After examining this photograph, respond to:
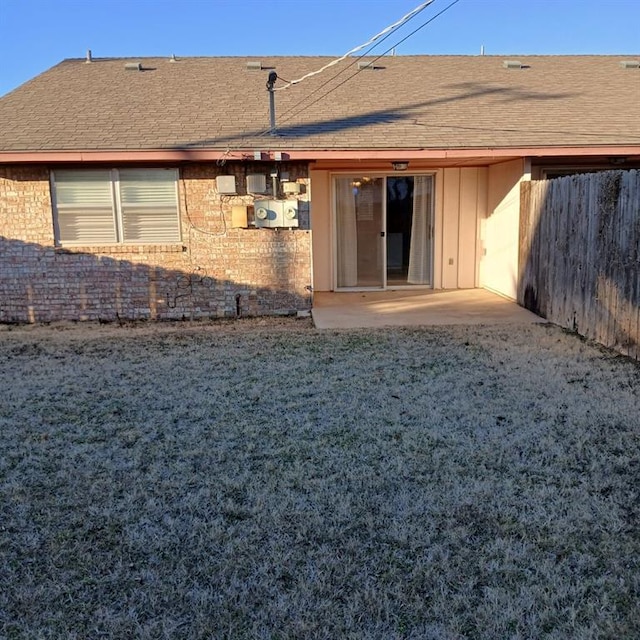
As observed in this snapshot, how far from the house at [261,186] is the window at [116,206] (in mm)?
20

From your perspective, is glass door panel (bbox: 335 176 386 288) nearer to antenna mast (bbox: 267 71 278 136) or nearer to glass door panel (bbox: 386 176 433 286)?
glass door panel (bbox: 386 176 433 286)

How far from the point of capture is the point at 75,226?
885 centimetres

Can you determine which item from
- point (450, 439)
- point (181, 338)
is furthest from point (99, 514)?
point (181, 338)

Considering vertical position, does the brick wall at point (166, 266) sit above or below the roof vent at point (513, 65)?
below

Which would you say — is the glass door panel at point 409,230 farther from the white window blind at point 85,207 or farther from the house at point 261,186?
the white window blind at point 85,207

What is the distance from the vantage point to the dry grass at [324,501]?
240 centimetres

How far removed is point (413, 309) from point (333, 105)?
13.1 feet

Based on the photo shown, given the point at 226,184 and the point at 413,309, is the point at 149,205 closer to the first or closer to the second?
the point at 226,184

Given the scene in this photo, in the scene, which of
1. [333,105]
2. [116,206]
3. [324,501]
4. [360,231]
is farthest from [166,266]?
[324,501]

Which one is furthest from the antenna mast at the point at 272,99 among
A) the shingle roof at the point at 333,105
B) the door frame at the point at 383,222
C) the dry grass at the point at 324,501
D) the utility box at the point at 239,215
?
the dry grass at the point at 324,501

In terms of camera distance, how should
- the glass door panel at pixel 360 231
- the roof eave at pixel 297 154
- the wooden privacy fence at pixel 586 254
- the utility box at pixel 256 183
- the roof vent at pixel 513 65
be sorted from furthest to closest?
the roof vent at pixel 513 65, the glass door panel at pixel 360 231, the utility box at pixel 256 183, the roof eave at pixel 297 154, the wooden privacy fence at pixel 586 254

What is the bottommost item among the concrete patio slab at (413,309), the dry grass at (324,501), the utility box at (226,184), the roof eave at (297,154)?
the dry grass at (324,501)

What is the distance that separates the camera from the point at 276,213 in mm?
8875

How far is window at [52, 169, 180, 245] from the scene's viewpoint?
8727mm
